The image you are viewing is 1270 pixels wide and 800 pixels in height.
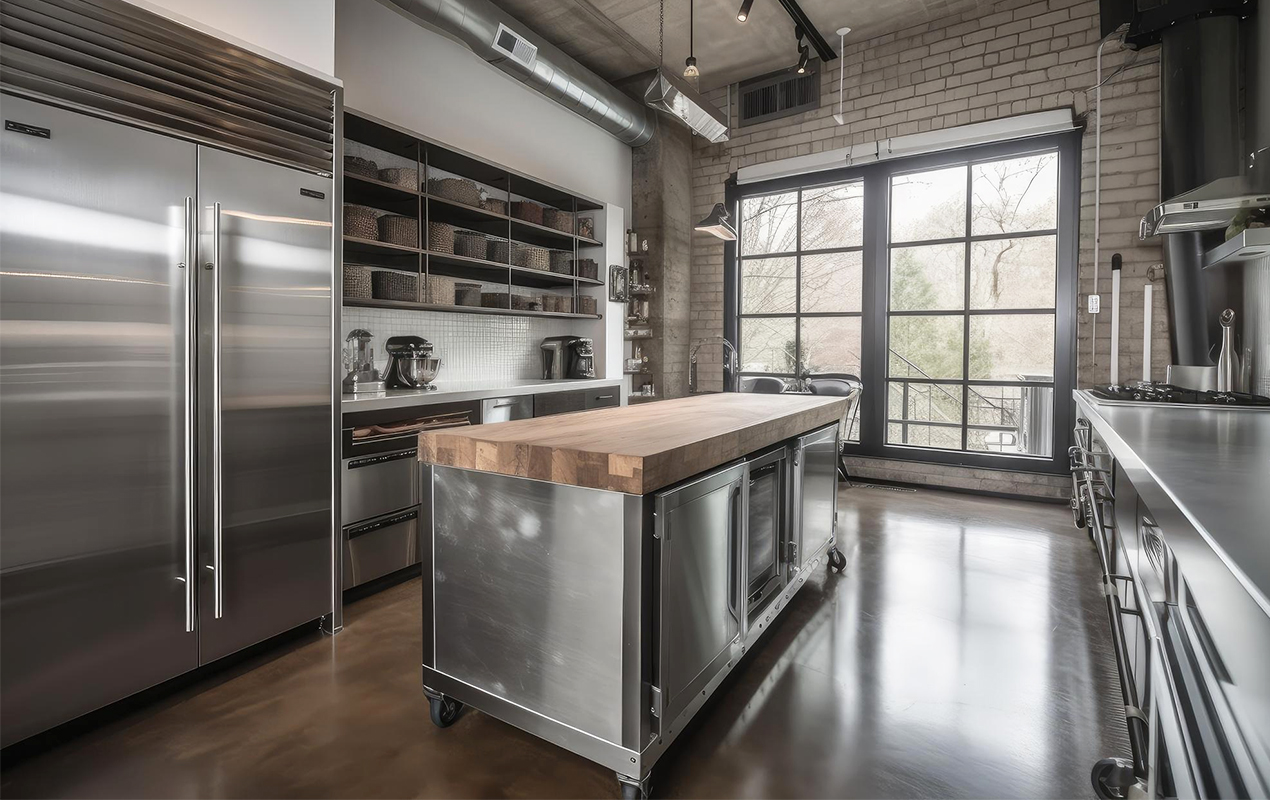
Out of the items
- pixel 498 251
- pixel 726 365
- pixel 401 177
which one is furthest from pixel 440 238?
pixel 726 365

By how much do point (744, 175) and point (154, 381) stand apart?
17.8ft

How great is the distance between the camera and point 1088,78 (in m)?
4.53

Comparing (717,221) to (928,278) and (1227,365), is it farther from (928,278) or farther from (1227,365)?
(1227,365)

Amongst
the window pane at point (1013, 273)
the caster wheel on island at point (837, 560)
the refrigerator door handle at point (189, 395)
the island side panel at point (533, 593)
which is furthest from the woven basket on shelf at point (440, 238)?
the window pane at point (1013, 273)

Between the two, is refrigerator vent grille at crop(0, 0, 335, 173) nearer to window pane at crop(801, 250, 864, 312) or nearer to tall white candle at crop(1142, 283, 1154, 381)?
window pane at crop(801, 250, 864, 312)

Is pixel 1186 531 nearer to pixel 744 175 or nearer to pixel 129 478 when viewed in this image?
pixel 129 478

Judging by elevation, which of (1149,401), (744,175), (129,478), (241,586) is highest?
(744,175)

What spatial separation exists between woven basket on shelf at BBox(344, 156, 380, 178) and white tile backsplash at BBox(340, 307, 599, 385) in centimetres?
83

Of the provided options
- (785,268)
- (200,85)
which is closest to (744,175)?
(785,268)

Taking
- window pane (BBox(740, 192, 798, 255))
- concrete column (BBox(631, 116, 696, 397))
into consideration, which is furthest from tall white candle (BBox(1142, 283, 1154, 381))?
concrete column (BBox(631, 116, 696, 397))

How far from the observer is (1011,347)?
4.97 metres

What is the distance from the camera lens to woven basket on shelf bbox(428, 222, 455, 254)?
3.71m

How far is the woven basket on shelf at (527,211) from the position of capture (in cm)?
450

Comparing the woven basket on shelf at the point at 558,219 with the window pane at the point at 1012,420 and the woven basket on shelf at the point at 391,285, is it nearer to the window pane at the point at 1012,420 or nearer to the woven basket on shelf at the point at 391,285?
the woven basket on shelf at the point at 391,285
